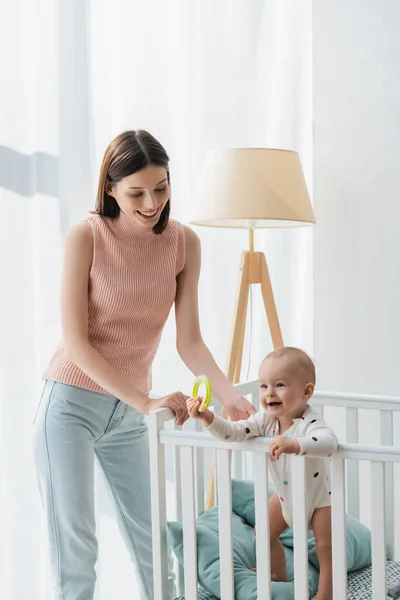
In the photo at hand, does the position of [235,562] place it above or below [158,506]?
below

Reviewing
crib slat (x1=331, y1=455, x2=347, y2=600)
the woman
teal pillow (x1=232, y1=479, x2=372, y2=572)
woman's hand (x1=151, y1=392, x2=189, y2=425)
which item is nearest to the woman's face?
the woman

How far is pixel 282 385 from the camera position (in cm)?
158

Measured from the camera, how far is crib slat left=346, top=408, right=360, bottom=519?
1991 mm

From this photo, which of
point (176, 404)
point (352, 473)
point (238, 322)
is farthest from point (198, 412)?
point (238, 322)

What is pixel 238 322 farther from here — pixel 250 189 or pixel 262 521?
pixel 262 521

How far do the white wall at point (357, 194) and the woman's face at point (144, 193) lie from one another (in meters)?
1.07

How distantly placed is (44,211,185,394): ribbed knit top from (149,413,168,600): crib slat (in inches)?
7.1

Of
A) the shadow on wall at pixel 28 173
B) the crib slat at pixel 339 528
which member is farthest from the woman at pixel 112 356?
the shadow on wall at pixel 28 173

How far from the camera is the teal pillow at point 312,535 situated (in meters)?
1.77

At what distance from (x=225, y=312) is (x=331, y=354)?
15.0 inches

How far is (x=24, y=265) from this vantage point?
2.05 metres

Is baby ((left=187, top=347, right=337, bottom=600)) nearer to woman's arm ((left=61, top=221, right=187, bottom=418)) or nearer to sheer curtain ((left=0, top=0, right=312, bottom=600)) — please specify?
woman's arm ((left=61, top=221, right=187, bottom=418))

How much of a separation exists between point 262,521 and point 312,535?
50cm

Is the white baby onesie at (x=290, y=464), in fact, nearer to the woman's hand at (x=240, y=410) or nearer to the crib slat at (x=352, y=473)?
the woman's hand at (x=240, y=410)
